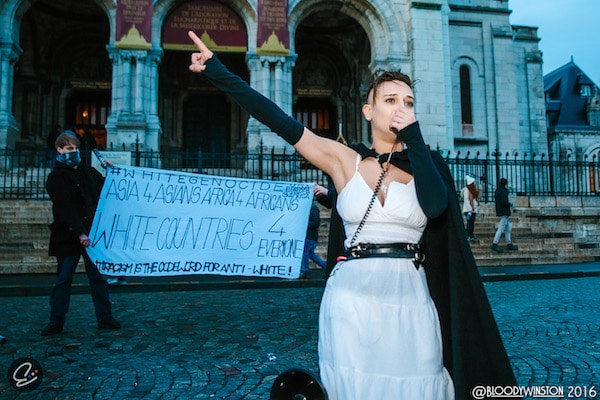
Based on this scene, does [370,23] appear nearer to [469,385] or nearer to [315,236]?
[315,236]

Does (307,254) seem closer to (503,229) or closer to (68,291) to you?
(68,291)

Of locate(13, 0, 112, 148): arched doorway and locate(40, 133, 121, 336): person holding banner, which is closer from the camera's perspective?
locate(40, 133, 121, 336): person holding banner

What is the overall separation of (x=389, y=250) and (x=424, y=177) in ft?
1.03

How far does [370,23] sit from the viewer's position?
19.1m

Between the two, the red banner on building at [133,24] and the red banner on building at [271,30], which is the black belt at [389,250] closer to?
the red banner on building at [271,30]

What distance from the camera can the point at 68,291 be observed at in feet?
17.4

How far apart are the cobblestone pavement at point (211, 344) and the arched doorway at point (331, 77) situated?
56.7 feet

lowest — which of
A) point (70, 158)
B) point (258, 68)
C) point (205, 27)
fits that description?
point (70, 158)

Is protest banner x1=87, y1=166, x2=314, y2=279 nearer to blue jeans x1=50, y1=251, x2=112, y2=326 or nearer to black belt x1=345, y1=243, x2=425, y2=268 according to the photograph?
blue jeans x1=50, y1=251, x2=112, y2=326

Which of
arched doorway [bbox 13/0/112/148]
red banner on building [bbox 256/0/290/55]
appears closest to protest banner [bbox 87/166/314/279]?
red banner on building [bbox 256/0/290/55]

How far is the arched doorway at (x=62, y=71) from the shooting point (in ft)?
68.0

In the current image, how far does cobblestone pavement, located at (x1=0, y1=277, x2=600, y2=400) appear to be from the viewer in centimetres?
347

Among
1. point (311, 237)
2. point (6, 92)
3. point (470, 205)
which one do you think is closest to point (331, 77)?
point (470, 205)

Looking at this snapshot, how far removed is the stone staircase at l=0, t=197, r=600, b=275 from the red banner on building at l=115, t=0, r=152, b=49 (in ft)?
23.0
